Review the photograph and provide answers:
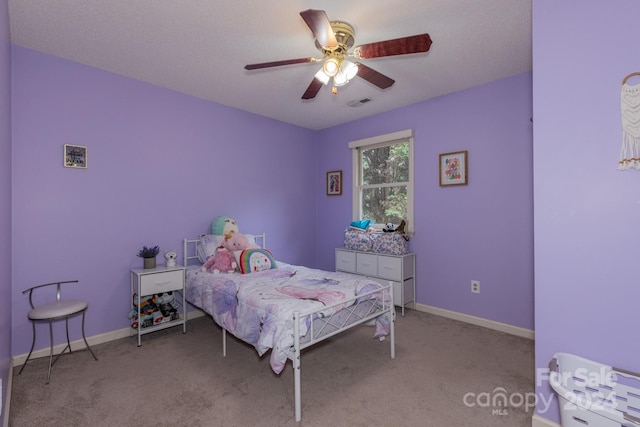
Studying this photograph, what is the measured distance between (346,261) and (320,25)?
3.16 meters

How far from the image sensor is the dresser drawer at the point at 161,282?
2947 millimetres

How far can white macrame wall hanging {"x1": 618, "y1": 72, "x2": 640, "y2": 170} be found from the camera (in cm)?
145

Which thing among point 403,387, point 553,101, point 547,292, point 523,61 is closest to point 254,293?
point 403,387

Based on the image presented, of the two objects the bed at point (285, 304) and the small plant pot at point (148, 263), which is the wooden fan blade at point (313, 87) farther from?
the small plant pot at point (148, 263)

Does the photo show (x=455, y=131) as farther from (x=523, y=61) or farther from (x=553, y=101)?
(x=553, y=101)

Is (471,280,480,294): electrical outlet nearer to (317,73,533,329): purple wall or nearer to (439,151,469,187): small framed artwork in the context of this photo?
(317,73,533,329): purple wall

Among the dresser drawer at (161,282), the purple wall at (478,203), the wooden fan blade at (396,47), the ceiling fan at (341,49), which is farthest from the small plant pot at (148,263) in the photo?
the purple wall at (478,203)

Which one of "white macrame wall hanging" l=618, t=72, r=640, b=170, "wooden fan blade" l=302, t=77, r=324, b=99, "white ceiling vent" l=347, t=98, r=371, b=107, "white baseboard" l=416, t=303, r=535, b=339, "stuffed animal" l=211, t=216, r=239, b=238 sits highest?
"white ceiling vent" l=347, t=98, r=371, b=107

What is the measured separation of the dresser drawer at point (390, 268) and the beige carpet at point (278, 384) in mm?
813

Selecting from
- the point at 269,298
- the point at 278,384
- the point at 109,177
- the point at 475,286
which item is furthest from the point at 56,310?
the point at 475,286

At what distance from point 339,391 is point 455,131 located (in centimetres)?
308

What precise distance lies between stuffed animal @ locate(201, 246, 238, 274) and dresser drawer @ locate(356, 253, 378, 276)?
1746 mm

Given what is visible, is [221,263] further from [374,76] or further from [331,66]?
[374,76]

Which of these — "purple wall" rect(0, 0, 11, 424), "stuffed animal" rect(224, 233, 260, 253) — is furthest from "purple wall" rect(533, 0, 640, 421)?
"purple wall" rect(0, 0, 11, 424)
